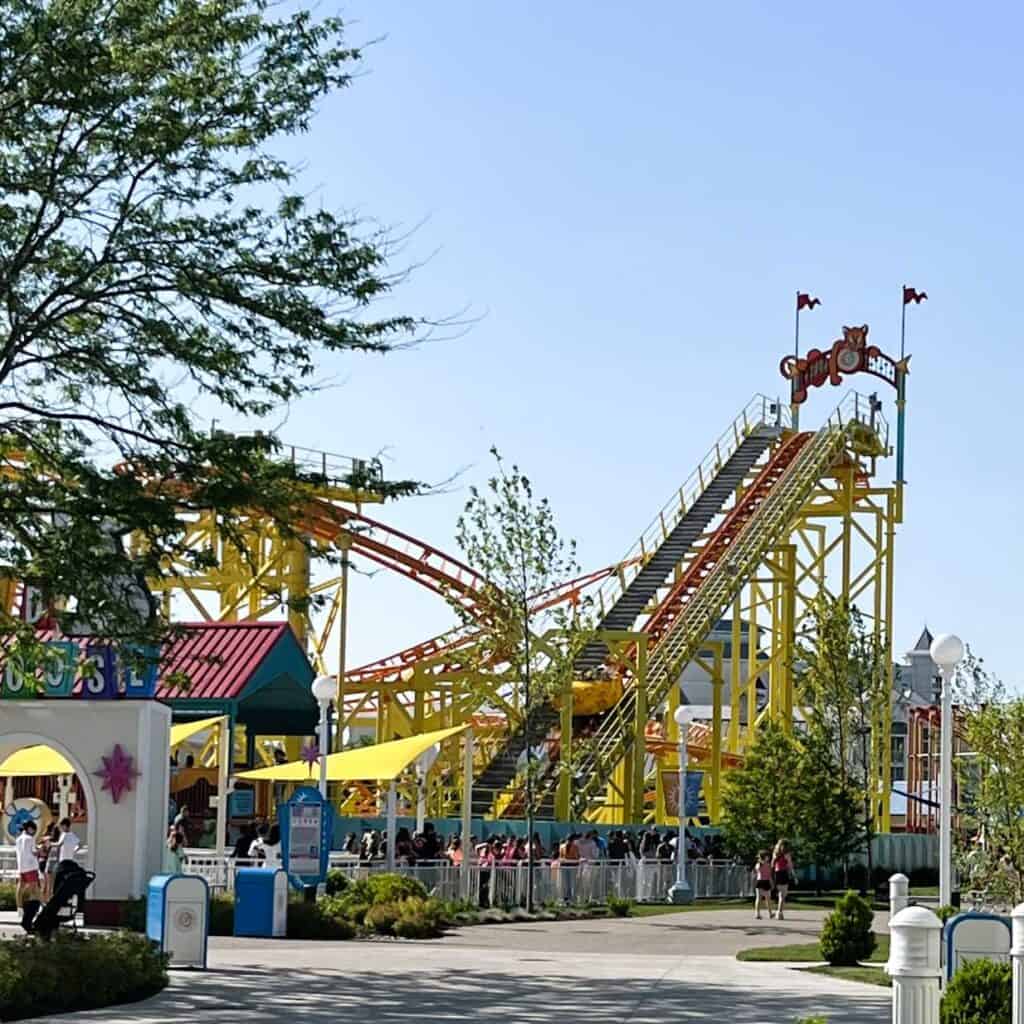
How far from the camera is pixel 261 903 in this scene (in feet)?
89.2

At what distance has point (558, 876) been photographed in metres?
36.5

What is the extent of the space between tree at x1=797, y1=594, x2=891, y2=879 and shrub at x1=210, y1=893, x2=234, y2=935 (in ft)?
70.9

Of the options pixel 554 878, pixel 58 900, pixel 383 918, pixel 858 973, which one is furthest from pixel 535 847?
pixel 58 900

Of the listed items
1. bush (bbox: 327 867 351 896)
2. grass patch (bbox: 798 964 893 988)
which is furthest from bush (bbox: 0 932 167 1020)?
bush (bbox: 327 867 351 896)

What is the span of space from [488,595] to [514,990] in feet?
58.5

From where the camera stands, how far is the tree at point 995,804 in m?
28.5

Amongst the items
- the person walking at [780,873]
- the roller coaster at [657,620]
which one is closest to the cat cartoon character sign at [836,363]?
the roller coaster at [657,620]

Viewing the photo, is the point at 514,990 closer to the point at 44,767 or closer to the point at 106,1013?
the point at 106,1013

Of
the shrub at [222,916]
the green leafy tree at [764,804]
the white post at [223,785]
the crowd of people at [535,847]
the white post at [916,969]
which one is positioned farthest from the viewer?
the green leafy tree at [764,804]

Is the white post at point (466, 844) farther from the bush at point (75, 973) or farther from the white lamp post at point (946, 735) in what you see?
the bush at point (75, 973)

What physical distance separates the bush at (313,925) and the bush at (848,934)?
7163 millimetres

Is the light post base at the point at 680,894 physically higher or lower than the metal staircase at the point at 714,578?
lower

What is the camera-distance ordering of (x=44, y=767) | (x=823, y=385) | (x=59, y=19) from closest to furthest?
(x=59, y=19) → (x=44, y=767) → (x=823, y=385)

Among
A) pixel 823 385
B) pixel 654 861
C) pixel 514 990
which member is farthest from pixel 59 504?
pixel 823 385
